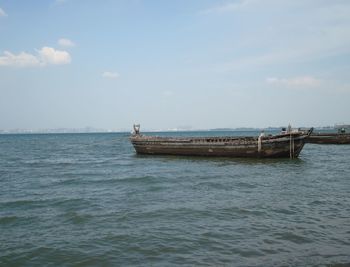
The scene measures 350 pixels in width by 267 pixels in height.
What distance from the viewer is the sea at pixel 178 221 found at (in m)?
8.50

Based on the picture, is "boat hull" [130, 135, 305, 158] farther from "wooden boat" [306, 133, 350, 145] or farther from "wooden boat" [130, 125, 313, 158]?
"wooden boat" [306, 133, 350, 145]

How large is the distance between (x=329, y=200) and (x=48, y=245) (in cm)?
986

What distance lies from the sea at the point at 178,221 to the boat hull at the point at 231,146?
6.68 metres

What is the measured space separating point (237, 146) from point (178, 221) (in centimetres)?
1796

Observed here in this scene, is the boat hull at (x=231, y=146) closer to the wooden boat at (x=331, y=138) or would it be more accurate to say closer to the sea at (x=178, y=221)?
the sea at (x=178, y=221)

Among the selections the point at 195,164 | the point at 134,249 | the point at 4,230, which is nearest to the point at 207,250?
the point at 134,249

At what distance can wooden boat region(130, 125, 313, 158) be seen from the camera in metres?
27.4

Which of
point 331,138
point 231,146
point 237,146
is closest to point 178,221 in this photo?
point 237,146

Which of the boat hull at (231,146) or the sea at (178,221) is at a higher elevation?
the boat hull at (231,146)

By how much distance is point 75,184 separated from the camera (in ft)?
63.1

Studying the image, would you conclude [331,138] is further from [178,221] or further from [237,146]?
[178,221]

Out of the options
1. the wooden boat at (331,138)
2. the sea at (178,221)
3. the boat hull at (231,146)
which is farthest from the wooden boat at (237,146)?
the wooden boat at (331,138)

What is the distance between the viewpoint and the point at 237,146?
A: 94.1ft

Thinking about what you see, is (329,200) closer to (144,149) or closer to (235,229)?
(235,229)
